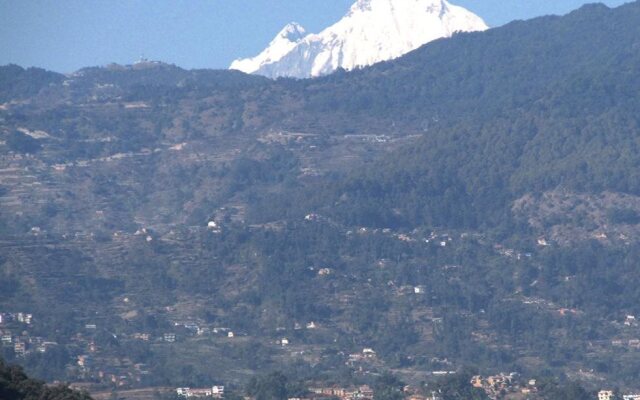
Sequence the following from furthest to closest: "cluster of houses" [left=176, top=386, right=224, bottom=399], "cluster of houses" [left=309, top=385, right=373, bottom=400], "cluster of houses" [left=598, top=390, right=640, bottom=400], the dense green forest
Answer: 1. "cluster of houses" [left=598, top=390, right=640, bottom=400]
2. "cluster of houses" [left=176, top=386, right=224, bottom=399]
3. "cluster of houses" [left=309, top=385, right=373, bottom=400]
4. the dense green forest

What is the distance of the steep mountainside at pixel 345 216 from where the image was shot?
104062 mm

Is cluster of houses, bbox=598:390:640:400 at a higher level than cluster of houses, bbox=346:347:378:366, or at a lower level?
lower

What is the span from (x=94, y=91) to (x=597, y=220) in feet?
190

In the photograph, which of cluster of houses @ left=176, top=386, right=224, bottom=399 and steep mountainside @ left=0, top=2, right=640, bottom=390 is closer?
cluster of houses @ left=176, top=386, right=224, bottom=399

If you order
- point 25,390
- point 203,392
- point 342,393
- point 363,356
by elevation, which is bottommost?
point 363,356

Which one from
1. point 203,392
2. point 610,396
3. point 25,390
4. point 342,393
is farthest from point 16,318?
point 25,390

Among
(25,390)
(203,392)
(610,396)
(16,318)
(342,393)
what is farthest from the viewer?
(16,318)

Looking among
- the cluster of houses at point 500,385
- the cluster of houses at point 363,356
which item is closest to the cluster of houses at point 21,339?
the cluster of houses at point 363,356

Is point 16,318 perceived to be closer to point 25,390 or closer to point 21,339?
point 21,339

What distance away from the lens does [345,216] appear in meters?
124

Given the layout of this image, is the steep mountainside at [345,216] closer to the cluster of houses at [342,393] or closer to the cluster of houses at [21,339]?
the cluster of houses at [21,339]

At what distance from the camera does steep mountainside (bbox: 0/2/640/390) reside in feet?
341

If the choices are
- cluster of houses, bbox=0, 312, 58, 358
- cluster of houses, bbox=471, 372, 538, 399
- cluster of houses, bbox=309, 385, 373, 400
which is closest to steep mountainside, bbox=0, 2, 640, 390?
cluster of houses, bbox=0, 312, 58, 358

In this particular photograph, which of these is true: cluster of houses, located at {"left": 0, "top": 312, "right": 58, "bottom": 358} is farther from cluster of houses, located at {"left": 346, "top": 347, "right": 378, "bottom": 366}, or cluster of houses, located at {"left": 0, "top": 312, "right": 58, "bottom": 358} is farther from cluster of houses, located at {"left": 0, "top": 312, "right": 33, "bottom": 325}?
cluster of houses, located at {"left": 346, "top": 347, "right": 378, "bottom": 366}
